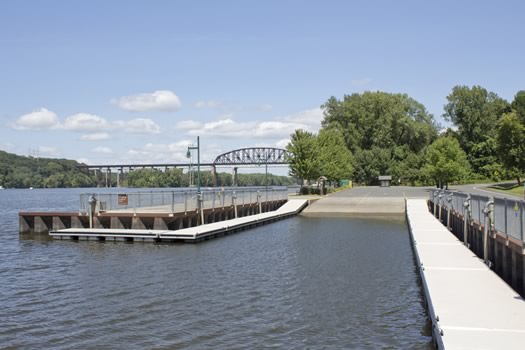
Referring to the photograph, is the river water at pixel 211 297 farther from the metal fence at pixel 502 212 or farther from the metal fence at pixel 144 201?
the metal fence at pixel 144 201

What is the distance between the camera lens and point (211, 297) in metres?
17.0

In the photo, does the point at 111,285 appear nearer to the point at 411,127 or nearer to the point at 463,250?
the point at 463,250

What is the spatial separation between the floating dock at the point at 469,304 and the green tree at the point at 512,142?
69.2 meters

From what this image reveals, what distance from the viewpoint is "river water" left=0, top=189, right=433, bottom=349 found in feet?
42.7

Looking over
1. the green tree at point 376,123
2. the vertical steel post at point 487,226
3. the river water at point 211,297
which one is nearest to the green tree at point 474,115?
the green tree at point 376,123

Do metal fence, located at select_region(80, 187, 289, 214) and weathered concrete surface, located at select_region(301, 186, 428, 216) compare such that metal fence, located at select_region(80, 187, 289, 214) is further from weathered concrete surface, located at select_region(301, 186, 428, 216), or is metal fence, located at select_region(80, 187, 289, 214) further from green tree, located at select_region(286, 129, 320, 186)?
green tree, located at select_region(286, 129, 320, 186)

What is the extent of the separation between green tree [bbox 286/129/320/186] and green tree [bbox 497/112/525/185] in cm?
3105

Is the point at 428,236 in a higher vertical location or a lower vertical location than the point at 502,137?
lower

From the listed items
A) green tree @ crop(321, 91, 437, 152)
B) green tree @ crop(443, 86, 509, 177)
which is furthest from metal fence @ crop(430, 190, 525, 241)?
green tree @ crop(443, 86, 509, 177)

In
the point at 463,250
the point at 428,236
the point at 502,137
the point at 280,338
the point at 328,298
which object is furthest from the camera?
the point at 502,137

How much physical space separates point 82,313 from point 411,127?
4578 inches

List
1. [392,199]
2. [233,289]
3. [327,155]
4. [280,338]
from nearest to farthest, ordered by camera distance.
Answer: [280,338], [233,289], [392,199], [327,155]

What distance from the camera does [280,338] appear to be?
42.3ft

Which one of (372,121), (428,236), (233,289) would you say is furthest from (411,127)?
(233,289)
